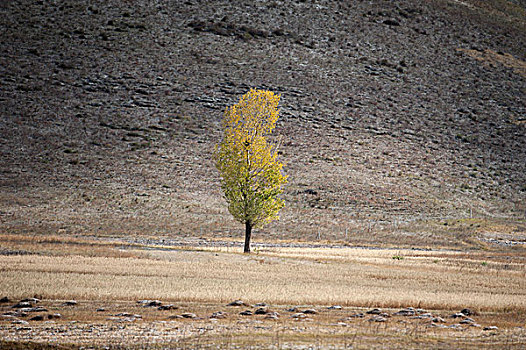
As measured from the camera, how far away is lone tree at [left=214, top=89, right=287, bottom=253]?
4000 cm

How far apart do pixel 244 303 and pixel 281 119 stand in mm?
68809

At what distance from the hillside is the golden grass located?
22.2m

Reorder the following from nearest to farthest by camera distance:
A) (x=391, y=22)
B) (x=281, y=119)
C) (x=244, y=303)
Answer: (x=244, y=303) < (x=281, y=119) < (x=391, y=22)

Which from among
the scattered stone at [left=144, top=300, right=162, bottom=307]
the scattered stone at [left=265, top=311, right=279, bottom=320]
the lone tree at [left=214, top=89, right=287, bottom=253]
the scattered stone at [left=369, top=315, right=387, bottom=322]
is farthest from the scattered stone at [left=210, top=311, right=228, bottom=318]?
the lone tree at [left=214, top=89, right=287, bottom=253]

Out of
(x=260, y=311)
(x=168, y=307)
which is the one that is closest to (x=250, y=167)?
(x=168, y=307)

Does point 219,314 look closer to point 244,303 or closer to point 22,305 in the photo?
point 244,303

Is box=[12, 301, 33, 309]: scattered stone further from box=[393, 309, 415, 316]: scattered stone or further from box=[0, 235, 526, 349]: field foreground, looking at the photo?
box=[393, 309, 415, 316]: scattered stone

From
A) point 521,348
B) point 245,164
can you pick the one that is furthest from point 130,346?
point 245,164

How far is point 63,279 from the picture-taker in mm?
21391

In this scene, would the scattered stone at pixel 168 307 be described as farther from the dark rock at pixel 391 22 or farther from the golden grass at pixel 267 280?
the dark rock at pixel 391 22

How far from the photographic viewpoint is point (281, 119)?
85.9 metres

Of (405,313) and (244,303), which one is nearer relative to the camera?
(405,313)

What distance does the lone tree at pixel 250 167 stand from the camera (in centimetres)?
4000

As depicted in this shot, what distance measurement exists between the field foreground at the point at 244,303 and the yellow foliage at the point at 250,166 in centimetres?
723
